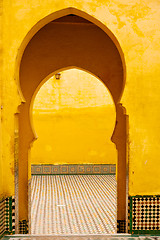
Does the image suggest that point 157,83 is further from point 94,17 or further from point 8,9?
point 8,9

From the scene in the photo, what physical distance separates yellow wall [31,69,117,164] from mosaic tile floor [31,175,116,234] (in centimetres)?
71

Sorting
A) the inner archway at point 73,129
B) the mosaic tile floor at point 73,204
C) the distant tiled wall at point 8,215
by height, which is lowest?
the mosaic tile floor at point 73,204

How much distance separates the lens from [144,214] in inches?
109

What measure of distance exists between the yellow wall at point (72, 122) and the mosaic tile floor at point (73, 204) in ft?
2.32

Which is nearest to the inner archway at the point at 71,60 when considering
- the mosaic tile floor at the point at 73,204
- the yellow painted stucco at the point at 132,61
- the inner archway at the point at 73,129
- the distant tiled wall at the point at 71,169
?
the mosaic tile floor at the point at 73,204

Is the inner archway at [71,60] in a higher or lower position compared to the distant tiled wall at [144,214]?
higher

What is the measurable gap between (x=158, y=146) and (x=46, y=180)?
249 inches

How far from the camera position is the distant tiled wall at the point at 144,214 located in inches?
108

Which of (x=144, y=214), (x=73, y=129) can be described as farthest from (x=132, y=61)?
(x=73, y=129)

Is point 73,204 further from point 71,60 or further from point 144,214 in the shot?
point 144,214

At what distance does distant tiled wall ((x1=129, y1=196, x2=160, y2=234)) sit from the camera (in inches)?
108

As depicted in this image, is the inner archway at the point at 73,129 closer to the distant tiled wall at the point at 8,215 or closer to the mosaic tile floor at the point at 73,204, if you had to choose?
the mosaic tile floor at the point at 73,204

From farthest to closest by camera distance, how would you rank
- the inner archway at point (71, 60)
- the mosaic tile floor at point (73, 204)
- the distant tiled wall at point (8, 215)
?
the mosaic tile floor at point (73, 204) → the inner archway at point (71, 60) → the distant tiled wall at point (8, 215)

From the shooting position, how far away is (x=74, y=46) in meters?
4.52
